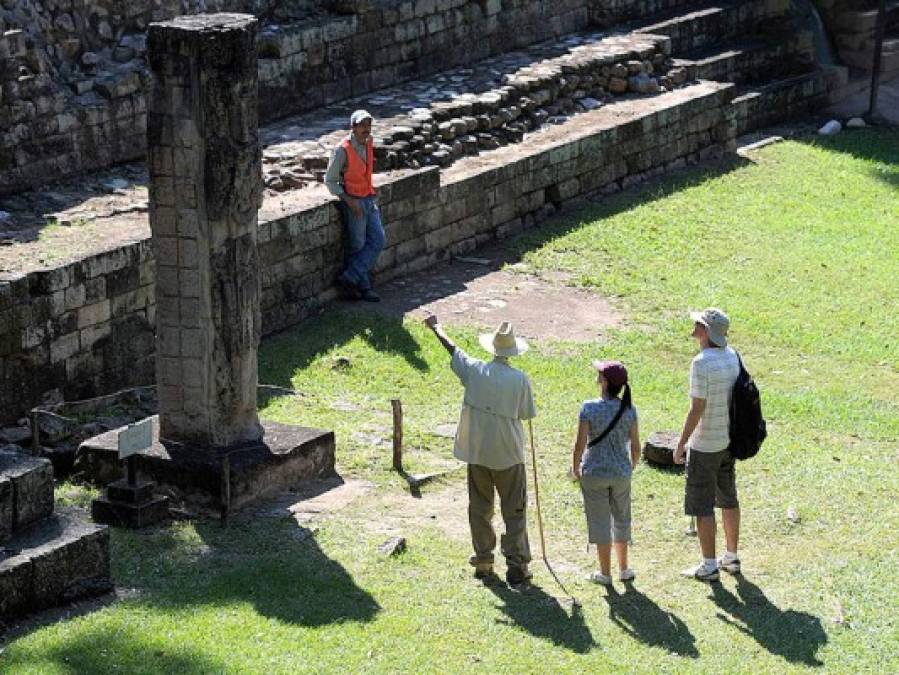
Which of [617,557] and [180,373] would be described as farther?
[180,373]

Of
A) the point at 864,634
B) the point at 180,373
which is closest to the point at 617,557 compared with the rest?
the point at 864,634

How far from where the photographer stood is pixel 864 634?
971 cm

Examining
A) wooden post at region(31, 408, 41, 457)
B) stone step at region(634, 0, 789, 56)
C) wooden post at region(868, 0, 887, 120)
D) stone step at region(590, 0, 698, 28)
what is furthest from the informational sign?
wooden post at region(868, 0, 887, 120)

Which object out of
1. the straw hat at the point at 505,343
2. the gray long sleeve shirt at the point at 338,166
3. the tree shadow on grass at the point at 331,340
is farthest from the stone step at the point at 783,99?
the straw hat at the point at 505,343

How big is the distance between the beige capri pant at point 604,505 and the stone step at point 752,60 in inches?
503

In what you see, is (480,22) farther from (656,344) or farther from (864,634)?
(864,634)

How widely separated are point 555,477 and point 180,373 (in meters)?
2.57

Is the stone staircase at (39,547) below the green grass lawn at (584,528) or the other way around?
the other way around

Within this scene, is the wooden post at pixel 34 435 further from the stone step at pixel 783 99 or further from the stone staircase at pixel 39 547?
the stone step at pixel 783 99

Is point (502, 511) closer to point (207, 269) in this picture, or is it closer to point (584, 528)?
point (584, 528)

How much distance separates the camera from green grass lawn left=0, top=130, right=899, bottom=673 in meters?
9.22

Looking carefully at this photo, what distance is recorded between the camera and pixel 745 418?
33.6 ft

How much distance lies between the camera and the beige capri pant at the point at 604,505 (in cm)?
1016

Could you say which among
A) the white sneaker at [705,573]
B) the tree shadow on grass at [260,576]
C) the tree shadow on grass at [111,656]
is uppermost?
the tree shadow on grass at [111,656]
